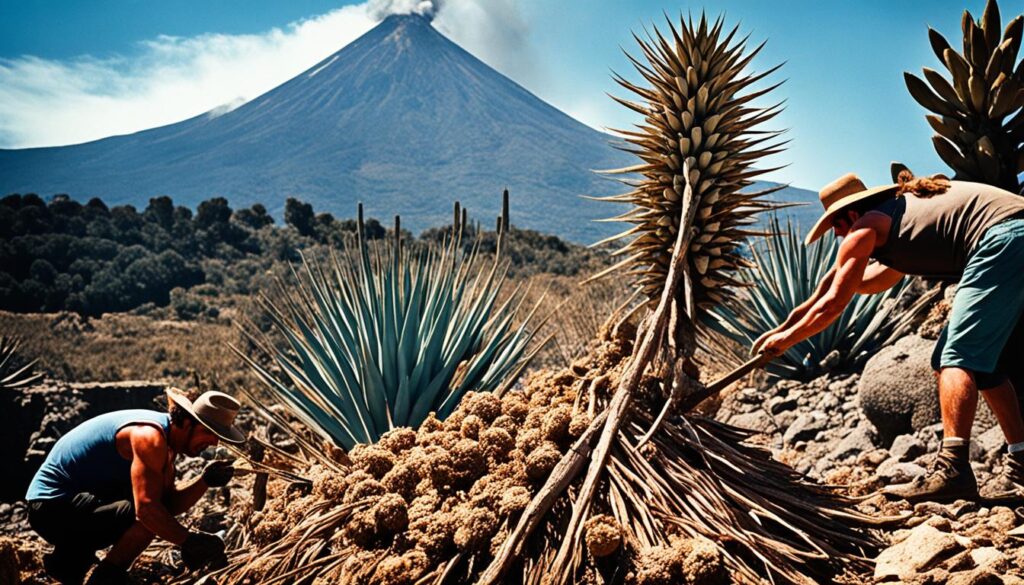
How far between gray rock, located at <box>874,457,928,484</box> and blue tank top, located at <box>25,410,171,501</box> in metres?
2.87

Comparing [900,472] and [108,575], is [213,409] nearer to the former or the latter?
[108,575]

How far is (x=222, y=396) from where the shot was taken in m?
2.87

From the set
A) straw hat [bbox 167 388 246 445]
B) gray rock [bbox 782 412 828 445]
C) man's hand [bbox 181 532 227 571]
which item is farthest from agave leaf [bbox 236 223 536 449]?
gray rock [bbox 782 412 828 445]

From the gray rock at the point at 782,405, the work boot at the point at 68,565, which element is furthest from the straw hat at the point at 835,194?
the gray rock at the point at 782,405

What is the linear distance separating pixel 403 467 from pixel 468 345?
5.53 ft

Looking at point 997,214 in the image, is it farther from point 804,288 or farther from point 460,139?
point 460,139

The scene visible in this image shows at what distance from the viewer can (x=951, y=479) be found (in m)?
2.46

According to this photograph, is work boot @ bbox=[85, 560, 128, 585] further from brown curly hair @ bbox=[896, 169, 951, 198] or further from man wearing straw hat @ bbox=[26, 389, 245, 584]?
brown curly hair @ bbox=[896, 169, 951, 198]

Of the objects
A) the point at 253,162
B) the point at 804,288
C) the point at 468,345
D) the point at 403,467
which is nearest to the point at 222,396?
the point at 403,467

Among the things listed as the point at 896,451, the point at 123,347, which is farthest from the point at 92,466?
the point at 123,347

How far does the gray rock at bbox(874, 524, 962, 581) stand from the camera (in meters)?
1.94

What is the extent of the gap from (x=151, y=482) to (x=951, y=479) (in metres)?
2.54

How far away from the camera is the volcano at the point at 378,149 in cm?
14825

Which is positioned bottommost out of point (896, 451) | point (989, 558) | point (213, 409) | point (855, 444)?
point (855, 444)
